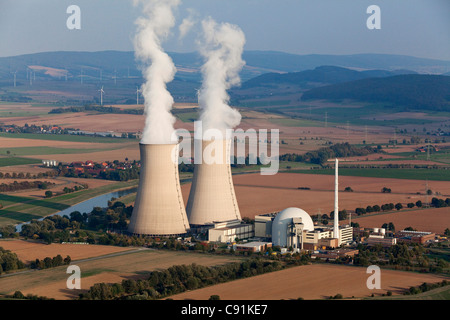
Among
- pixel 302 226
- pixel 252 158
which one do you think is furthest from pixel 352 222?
pixel 252 158

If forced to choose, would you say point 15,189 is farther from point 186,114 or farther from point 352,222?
point 186,114

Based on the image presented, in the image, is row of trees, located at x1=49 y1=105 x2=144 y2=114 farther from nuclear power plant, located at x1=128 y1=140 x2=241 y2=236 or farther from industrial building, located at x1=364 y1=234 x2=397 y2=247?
industrial building, located at x1=364 y1=234 x2=397 y2=247

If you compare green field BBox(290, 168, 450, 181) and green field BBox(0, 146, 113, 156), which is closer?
green field BBox(290, 168, 450, 181)

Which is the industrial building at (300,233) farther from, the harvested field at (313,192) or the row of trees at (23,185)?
the row of trees at (23,185)

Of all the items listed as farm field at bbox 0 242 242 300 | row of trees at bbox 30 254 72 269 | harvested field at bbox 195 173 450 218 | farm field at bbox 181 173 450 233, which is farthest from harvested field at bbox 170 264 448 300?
harvested field at bbox 195 173 450 218

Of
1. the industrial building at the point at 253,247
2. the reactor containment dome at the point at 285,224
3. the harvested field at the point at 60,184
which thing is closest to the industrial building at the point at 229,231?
the industrial building at the point at 253,247

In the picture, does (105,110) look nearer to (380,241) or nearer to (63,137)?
(63,137)

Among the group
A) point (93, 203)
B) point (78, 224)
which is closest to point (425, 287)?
point (78, 224)
